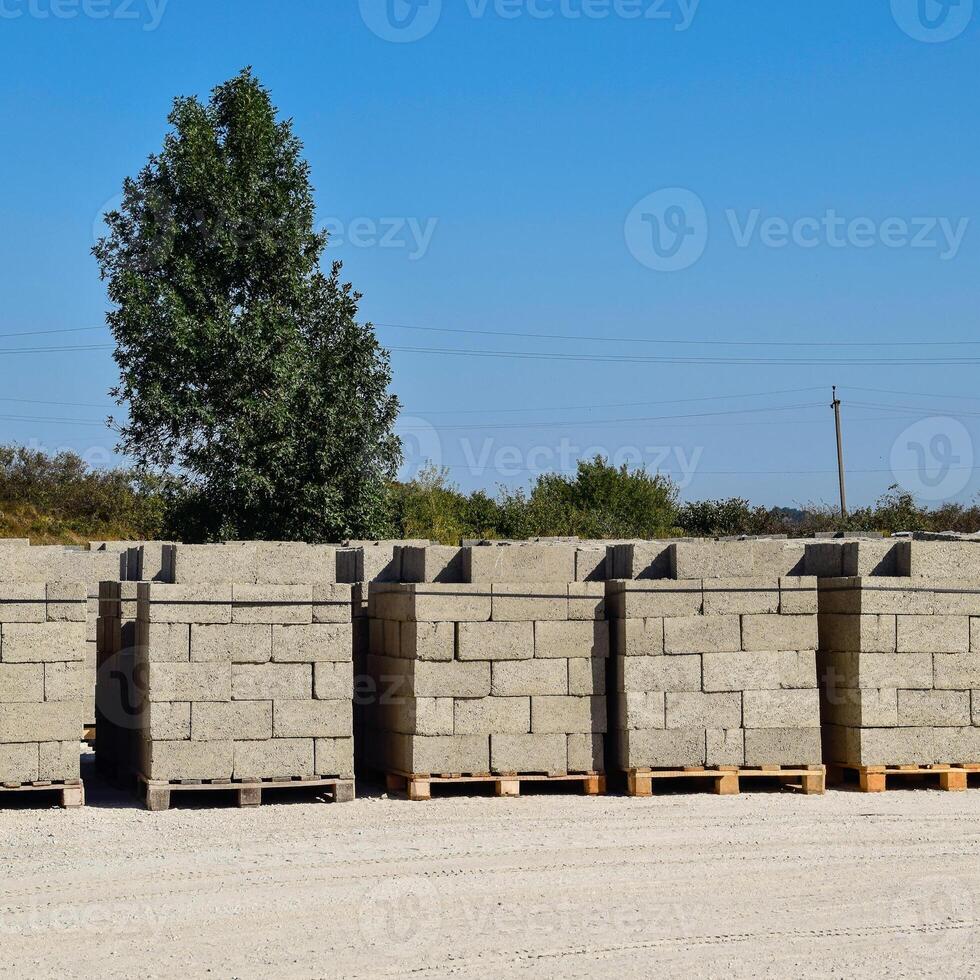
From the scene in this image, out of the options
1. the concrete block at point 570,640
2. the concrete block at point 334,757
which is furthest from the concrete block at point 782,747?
the concrete block at point 334,757

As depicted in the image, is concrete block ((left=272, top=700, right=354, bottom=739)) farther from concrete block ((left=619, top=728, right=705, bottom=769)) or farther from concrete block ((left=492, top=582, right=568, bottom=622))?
concrete block ((left=619, top=728, right=705, bottom=769))

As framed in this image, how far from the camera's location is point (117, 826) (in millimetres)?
9469

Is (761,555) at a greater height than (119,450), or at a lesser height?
lesser

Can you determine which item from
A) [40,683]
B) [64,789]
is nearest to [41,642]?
[40,683]

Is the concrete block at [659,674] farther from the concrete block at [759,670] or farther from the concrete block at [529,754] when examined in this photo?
the concrete block at [529,754]

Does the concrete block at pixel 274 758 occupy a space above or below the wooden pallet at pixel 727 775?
above

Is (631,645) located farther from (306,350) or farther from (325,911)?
(306,350)

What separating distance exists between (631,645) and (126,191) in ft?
57.4

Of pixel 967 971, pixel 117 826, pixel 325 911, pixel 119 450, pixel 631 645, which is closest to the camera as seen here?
pixel 967 971

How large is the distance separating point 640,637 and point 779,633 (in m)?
1.16

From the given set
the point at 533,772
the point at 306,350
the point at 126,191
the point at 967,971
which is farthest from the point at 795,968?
the point at 126,191

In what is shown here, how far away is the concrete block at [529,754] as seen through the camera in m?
10.7

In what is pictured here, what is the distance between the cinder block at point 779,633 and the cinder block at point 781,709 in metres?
0.37

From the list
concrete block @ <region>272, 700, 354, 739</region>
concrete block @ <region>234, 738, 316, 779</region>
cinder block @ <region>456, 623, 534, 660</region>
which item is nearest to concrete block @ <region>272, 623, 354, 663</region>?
concrete block @ <region>272, 700, 354, 739</region>
